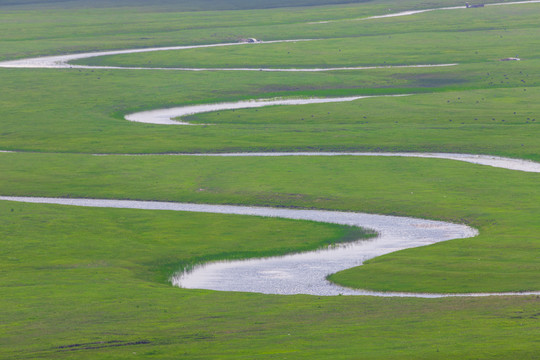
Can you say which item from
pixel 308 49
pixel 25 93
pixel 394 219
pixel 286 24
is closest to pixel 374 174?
pixel 394 219

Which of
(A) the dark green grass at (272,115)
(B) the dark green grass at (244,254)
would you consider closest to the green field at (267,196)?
(B) the dark green grass at (244,254)

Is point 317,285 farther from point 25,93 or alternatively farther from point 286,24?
point 286,24

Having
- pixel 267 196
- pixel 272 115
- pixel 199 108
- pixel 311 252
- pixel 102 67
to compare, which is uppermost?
pixel 311 252

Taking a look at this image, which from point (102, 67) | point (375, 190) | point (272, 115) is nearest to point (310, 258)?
point (375, 190)

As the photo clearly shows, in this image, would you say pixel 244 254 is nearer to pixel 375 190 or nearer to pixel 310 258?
pixel 310 258

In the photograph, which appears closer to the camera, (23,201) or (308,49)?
(23,201)

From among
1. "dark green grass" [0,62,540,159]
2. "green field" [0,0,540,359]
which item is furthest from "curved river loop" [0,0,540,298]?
"dark green grass" [0,62,540,159]

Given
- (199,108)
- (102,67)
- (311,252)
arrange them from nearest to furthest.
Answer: (311,252) → (199,108) → (102,67)

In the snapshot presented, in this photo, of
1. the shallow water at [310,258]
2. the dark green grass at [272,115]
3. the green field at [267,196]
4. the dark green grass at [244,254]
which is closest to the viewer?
the dark green grass at [244,254]

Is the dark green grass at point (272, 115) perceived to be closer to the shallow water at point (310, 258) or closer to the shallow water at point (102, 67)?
the shallow water at point (102, 67)
